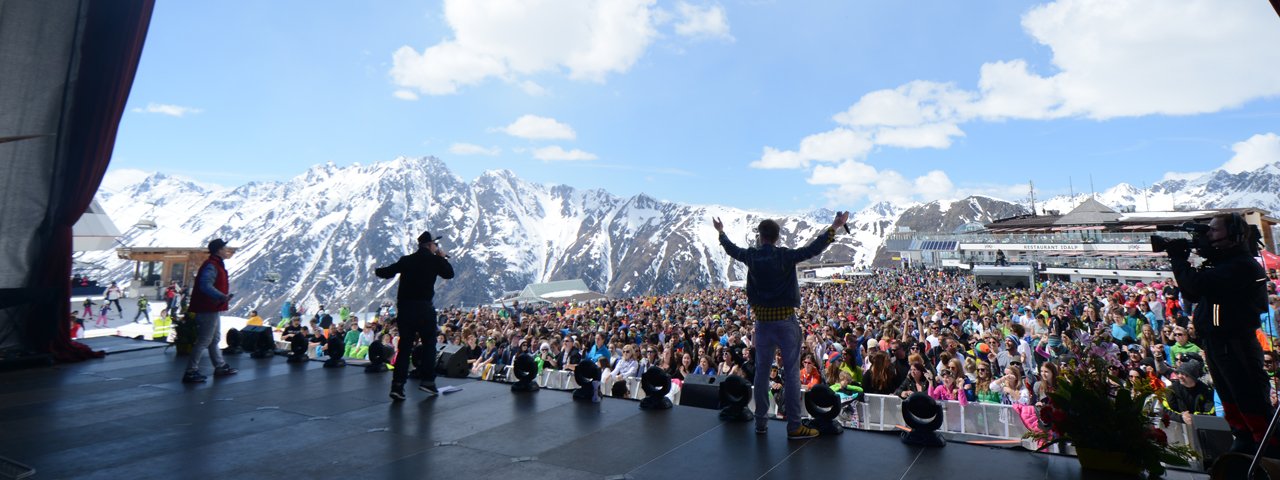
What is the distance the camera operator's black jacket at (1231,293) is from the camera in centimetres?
308

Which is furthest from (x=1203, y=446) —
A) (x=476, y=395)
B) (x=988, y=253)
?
(x=988, y=253)

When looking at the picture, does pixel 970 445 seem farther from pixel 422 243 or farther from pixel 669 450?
pixel 422 243

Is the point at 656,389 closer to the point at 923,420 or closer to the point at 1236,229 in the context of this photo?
the point at 923,420

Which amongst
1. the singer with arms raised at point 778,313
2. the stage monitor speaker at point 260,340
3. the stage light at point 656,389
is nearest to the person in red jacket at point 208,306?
the stage monitor speaker at point 260,340

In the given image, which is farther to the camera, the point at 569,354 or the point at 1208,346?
the point at 569,354

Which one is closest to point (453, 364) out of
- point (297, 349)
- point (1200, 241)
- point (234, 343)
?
point (297, 349)

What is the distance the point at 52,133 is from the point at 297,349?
432 cm

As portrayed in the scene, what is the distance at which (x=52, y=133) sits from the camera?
726cm

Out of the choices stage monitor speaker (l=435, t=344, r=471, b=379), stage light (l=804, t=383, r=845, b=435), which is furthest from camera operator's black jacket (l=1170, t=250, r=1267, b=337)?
stage monitor speaker (l=435, t=344, r=471, b=379)

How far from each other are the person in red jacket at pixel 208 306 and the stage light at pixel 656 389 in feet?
15.6

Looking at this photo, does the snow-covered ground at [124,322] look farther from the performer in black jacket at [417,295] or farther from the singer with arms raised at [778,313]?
the singer with arms raised at [778,313]

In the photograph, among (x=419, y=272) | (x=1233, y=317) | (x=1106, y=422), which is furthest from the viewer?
(x=419, y=272)

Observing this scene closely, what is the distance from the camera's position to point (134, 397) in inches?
211

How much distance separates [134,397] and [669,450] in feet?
17.9
